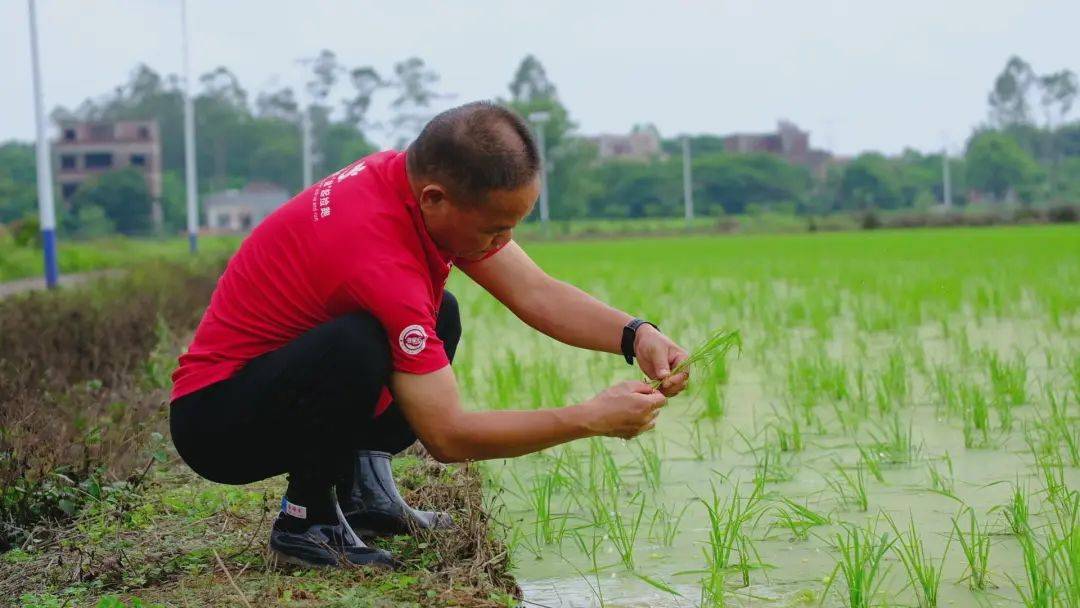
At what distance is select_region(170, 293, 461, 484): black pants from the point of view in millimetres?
2602

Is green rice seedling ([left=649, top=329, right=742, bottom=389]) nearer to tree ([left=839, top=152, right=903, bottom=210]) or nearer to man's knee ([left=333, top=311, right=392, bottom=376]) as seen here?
man's knee ([left=333, top=311, right=392, bottom=376])

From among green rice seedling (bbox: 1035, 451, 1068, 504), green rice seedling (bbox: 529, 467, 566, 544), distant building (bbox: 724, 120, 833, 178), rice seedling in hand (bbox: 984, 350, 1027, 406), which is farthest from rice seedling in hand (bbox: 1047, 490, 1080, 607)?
distant building (bbox: 724, 120, 833, 178)

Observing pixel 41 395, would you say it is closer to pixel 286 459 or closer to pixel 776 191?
pixel 286 459

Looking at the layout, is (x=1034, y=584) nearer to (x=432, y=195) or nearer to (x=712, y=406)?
(x=432, y=195)

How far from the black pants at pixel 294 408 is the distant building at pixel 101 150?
7110 centimetres

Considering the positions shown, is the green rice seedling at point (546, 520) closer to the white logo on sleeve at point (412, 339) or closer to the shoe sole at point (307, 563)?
the shoe sole at point (307, 563)

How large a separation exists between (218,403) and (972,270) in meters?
11.4

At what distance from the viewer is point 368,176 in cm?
262

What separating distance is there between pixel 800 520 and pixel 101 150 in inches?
3014

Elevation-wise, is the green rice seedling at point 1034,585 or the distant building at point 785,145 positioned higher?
Result: the distant building at point 785,145

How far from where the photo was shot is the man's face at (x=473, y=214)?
250cm

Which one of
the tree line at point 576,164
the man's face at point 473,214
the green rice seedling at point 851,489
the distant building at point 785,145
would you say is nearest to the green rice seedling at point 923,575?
the green rice seedling at point 851,489

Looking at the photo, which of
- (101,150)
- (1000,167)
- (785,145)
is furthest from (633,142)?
(101,150)

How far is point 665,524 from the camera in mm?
3230
